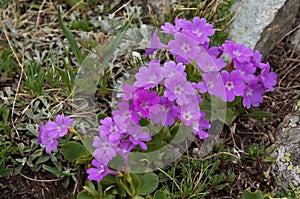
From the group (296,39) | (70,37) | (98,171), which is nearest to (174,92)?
(98,171)

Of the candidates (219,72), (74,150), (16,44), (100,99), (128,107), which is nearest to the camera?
(128,107)

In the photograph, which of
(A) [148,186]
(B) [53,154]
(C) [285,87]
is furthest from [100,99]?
(C) [285,87]

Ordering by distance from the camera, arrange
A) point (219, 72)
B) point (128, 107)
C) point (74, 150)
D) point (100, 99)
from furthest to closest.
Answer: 1. point (100, 99)
2. point (219, 72)
3. point (74, 150)
4. point (128, 107)

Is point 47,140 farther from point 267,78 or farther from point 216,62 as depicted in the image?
point 267,78

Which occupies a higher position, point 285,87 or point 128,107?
point 128,107

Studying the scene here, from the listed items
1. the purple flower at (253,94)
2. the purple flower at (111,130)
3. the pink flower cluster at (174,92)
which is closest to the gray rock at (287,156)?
the purple flower at (253,94)

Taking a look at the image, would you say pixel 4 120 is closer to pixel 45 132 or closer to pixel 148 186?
pixel 45 132

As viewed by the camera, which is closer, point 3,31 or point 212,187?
point 212,187

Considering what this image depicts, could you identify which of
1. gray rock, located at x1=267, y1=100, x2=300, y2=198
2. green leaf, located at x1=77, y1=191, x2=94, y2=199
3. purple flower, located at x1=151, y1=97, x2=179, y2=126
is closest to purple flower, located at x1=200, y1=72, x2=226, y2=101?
purple flower, located at x1=151, y1=97, x2=179, y2=126
